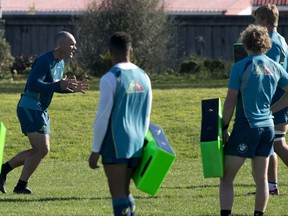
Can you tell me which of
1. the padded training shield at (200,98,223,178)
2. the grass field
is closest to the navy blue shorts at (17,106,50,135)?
the grass field

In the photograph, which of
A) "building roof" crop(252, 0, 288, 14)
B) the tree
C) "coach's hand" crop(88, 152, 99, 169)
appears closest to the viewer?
"coach's hand" crop(88, 152, 99, 169)

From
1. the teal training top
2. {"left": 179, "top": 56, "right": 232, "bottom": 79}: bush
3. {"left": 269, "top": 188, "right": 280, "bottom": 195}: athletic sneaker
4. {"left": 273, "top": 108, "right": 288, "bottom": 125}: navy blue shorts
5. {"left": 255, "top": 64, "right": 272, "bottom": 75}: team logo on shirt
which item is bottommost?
{"left": 179, "top": 56, "right": 232, "bottom": 79}: bush

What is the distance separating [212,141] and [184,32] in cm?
1974

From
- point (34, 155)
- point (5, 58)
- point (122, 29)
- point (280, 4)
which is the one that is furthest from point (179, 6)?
point (34, 155)

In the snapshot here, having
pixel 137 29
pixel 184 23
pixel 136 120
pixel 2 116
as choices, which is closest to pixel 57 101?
pixel 2 116

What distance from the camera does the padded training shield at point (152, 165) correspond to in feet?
26.9

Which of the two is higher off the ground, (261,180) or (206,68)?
(261,180)

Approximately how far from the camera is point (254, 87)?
8.92 meters

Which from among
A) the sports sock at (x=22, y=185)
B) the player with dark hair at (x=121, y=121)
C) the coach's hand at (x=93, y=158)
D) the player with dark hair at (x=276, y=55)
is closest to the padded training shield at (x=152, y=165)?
the player with dark hair at (x=121, y=121)

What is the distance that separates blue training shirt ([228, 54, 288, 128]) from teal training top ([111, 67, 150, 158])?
116 centimetres

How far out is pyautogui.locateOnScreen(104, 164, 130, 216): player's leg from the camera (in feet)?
26.5

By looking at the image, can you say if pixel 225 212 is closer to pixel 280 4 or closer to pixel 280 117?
pixel 280 117

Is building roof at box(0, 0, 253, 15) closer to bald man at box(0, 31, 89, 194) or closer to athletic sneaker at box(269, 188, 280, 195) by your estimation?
bald man at box(0, 31, 89, 194)

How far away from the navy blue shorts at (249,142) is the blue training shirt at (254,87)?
6 centimetres
